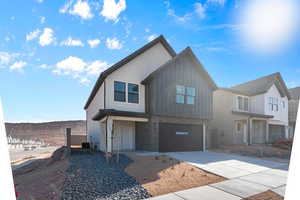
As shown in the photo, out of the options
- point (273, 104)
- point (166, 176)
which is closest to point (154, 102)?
point (166, 176)

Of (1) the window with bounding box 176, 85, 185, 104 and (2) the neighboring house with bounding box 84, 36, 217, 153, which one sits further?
(1) the window with bounding box 176, 85, 185, 104

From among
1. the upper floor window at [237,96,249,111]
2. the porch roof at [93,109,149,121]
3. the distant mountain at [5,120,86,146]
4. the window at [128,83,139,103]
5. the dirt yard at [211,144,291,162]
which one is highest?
the window at [128,83,139,103]

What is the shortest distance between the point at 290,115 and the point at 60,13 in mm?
30533

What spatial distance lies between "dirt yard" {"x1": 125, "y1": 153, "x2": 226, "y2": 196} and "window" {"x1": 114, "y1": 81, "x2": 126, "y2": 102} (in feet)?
15.7

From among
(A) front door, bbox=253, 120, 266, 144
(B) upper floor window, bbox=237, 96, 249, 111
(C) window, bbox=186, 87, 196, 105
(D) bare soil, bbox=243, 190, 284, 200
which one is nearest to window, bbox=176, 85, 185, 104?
(C) window, bbox=186, 87, 196, 105

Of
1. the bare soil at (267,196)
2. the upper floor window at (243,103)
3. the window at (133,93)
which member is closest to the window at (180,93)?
the window at (133,93)

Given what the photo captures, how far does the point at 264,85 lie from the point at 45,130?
3629cm

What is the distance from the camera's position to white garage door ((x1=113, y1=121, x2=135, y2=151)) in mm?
12562

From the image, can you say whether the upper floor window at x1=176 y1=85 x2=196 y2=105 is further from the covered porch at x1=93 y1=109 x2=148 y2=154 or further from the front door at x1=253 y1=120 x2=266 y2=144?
the front door at x1=253 y1=120 x2=266 y2=144

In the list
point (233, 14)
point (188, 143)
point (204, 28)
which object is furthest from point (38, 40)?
point (188, 143)

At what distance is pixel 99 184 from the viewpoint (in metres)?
5.55

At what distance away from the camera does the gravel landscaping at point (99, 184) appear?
488cm

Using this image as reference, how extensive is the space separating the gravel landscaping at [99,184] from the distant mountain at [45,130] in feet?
83.9

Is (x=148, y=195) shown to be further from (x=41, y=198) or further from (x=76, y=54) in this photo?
(x=76, y=54)
